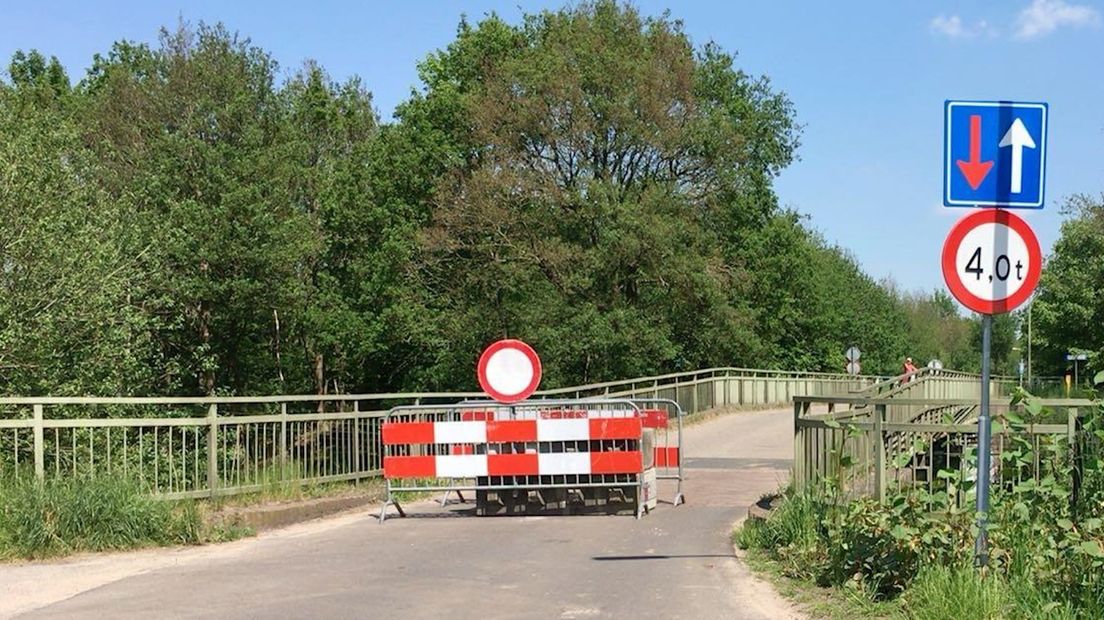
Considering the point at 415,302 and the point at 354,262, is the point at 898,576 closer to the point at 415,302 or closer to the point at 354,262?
the point at 415,302

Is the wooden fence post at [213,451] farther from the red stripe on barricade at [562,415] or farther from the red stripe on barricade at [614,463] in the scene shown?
the red stripe on barricade at [614,463]

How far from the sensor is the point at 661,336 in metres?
36.9

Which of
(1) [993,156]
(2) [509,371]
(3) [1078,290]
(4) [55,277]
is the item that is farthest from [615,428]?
(3) [1078,290]

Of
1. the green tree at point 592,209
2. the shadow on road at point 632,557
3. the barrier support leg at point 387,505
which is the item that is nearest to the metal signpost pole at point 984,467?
the shadow on road at point 632,557

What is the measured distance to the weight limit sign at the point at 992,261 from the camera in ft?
20.4

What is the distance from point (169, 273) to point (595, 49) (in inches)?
649

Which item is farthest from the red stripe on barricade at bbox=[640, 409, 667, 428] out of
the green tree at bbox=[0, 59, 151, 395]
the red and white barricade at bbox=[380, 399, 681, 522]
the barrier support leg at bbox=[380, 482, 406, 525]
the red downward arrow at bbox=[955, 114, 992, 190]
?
the green tree at bbox=[0, 59, 151, 395]

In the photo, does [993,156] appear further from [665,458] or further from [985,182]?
[665,458]

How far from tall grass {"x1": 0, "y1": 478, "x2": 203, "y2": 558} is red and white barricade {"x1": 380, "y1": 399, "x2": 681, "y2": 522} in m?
2.39

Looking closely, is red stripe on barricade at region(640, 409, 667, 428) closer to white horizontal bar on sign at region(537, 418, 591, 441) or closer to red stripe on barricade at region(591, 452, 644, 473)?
red stripe on barricade at region(591, 452, 644, 473)

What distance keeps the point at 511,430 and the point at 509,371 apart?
2.39ft

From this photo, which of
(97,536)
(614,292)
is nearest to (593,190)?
(614,292)

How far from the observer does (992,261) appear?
6.27 metres

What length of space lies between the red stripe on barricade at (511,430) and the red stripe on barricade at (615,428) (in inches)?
25.6
